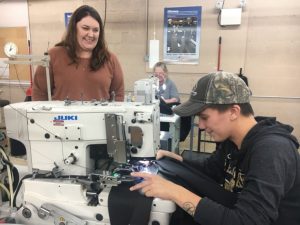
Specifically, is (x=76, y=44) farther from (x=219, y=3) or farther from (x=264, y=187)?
(x=219, y=3)

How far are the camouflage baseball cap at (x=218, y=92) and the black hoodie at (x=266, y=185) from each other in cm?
15

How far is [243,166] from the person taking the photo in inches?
41.5

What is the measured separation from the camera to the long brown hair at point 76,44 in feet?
5.67

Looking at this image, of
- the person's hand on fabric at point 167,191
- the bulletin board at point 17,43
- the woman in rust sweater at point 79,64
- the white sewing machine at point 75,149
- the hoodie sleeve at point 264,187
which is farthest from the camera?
the bulletin board at point 17,43

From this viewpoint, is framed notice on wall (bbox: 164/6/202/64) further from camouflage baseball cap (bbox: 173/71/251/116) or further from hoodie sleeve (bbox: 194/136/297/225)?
hoodie sleeve (bbox: 194/136/297/225)

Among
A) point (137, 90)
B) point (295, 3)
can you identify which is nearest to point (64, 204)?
point (137, 90)

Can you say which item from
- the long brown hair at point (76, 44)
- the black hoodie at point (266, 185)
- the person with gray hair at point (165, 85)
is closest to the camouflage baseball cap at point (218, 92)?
the black hoodie at point (266, 185)

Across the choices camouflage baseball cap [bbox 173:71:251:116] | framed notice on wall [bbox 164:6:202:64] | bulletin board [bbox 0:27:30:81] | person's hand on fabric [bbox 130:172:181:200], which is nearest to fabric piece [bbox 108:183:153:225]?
person's hand on fabric [bbox 130:172:181:200]

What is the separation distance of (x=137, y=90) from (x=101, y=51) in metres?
0.49

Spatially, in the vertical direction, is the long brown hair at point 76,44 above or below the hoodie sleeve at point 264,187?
above

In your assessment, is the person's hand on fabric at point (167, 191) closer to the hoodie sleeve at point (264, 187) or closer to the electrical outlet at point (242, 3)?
the hoodie sleeve at point (264, 187)

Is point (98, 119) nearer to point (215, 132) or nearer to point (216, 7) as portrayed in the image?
point (215, 132)

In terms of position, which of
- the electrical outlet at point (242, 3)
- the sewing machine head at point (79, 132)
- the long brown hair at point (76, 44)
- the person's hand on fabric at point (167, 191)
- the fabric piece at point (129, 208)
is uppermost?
the electrical outlet at point (242, 3)

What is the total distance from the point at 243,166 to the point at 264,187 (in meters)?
0.19
